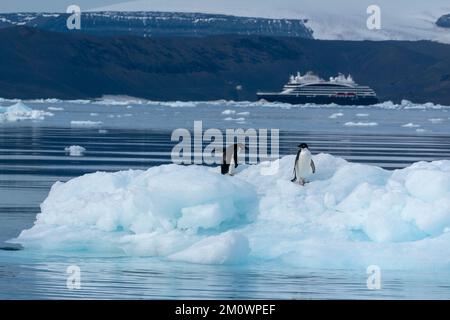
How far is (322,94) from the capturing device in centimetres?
10988

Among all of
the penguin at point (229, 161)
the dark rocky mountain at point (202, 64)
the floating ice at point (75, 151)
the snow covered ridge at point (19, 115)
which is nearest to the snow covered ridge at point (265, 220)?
the penguin at point (229, 161)

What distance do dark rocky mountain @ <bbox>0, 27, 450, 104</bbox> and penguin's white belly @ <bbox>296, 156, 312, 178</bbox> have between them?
→ 10536 centimetres

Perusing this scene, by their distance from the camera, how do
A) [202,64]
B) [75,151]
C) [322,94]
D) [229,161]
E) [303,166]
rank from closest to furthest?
[303,166] < [229,161] < [75,151] < [322,94] < [202,64]

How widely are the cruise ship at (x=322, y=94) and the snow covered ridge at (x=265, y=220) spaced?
95564 millimetres

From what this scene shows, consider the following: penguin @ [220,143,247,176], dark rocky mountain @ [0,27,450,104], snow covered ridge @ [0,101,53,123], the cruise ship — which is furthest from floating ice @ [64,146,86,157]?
dark rocky mountain @ [0,27,450,104]

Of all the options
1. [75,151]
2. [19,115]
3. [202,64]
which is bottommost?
[75,151]

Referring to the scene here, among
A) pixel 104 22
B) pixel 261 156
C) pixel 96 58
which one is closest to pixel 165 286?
pixel 261 156

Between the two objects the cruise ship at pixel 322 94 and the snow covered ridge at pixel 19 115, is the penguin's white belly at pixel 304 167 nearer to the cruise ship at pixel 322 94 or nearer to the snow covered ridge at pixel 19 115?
the snow covered ridge at pixel 19 115

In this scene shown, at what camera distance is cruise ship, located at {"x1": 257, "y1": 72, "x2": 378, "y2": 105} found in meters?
107

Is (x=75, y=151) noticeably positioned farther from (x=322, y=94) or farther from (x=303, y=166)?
(x=322, y=94)

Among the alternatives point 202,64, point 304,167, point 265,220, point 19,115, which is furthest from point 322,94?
point 265,220

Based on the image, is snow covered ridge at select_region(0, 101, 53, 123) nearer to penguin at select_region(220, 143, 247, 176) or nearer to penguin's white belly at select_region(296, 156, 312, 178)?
penguin at select_region(220, 143, 247, 176)

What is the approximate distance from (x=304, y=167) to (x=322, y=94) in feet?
326

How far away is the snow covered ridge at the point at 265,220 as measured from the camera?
961 cm
